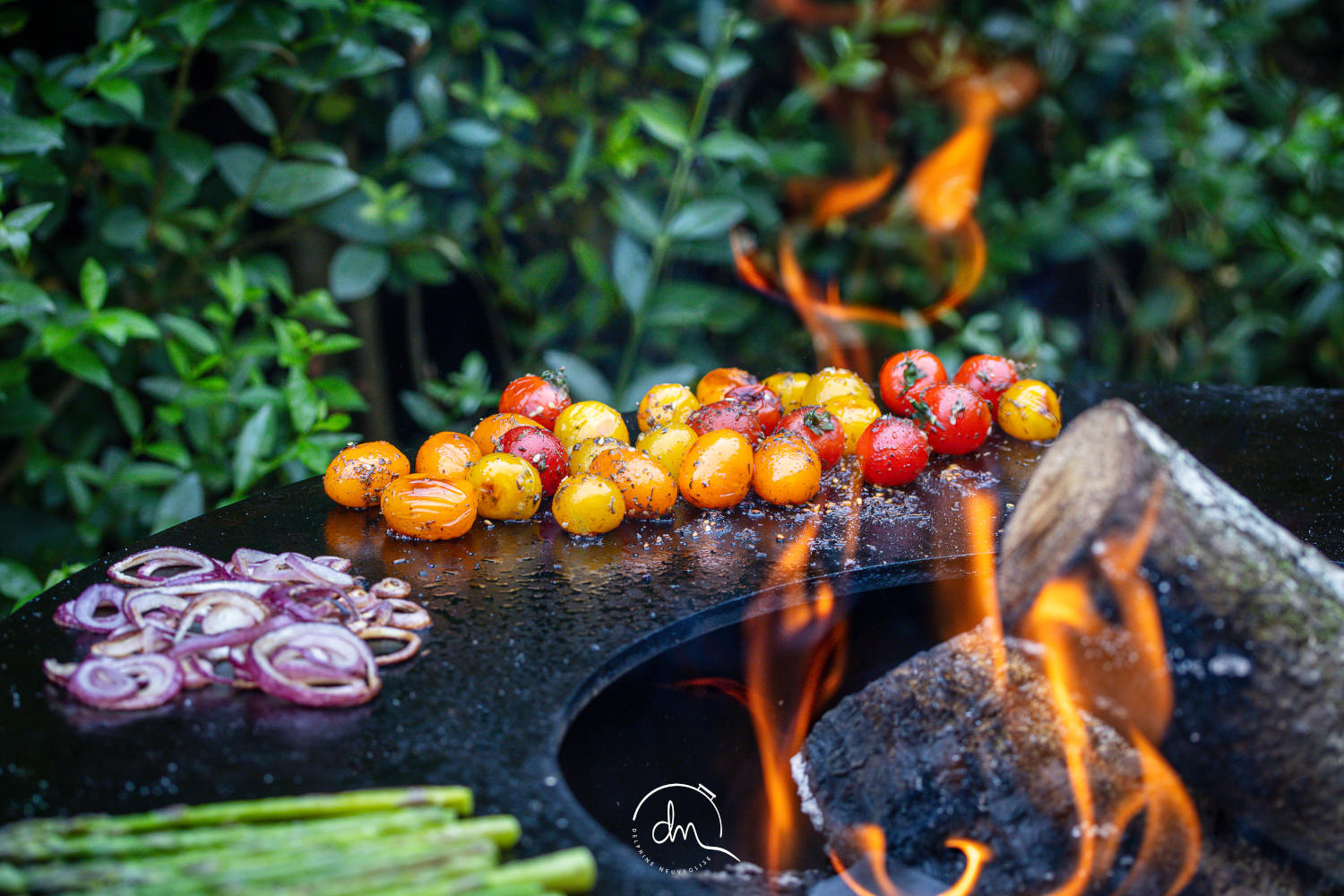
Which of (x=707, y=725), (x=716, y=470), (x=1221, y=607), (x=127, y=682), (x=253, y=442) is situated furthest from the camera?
(x=253, y=442)

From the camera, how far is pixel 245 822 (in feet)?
4.16

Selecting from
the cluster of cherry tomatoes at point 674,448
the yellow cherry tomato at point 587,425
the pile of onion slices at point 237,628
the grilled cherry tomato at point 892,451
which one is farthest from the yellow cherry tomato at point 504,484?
the grilled cherry tomato at point 892,451

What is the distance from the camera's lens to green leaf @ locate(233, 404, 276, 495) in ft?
10.1

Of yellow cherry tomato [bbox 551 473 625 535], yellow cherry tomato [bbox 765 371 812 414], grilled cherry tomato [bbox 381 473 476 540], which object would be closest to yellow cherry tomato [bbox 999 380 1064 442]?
yellow cherry tomato [bbox 765 371 812 414]

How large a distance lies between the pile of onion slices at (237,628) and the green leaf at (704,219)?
2428 mm

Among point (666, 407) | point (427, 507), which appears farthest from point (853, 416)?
point (427, 507)

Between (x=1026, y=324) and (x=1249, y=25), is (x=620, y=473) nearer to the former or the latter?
(x=1026, y=324)

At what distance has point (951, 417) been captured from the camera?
2.51 meters

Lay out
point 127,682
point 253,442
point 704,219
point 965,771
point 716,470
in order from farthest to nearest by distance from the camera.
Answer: point 704,219 → point 253,442 → point 716,470 → point 965,771 → point 127,682

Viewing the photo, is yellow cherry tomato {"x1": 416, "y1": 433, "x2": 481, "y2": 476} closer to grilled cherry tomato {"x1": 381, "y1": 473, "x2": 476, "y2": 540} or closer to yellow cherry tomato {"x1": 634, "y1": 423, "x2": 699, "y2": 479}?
grilled cherry tomato {"x1": 381, "y1": 473, "x2": 476, "y2": 540}

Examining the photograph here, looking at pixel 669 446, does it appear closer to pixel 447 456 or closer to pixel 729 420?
pixel 729 420

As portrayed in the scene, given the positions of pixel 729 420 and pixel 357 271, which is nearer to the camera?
pixel 729 420

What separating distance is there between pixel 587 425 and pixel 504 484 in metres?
0.32

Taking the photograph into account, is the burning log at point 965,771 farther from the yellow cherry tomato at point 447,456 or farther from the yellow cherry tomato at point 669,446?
the yellow cherry tomato at point 447,456
